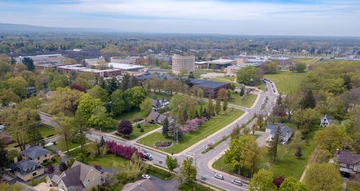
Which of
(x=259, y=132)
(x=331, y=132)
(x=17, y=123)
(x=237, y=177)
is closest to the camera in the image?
(x=237, y=177)

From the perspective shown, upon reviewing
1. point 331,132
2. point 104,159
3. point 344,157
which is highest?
point 331,132

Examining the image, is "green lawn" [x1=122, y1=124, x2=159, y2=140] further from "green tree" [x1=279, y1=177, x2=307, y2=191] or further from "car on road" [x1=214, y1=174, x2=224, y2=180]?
"green tree" [x1=279, y1=177, x2=307, y2=191]

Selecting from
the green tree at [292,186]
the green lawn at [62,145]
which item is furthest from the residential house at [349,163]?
the green lawn at [62,145]

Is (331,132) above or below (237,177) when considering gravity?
above

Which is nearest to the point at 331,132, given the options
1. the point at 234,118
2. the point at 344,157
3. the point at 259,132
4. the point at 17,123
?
the point at 344,157

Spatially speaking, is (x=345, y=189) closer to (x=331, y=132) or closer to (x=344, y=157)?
(x=344, y=157)

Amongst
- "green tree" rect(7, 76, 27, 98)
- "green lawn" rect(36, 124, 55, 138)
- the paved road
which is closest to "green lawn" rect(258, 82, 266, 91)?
the paved road

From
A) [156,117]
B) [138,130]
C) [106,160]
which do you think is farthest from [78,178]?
[156,117]
